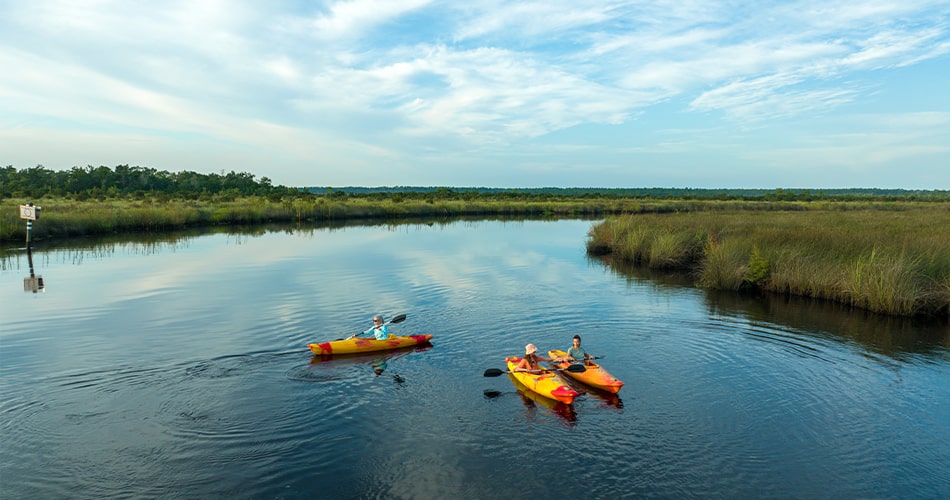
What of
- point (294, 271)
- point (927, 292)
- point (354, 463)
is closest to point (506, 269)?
point (294, 271)

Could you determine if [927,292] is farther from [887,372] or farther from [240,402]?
[240,402]

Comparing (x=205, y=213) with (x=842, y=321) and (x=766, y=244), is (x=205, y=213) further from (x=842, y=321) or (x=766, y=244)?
(x=842, y=321)

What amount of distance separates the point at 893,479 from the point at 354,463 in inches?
296

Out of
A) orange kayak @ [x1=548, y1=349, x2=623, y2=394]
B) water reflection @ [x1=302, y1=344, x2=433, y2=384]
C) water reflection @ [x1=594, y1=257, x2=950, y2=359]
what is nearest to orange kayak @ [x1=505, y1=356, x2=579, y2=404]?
orange kayak @ [x1=548, y1=349, x2=623, y2=394]

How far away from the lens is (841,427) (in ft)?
32.2

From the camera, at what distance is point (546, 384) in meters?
11.2

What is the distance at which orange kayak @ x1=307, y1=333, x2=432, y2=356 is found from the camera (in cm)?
1327

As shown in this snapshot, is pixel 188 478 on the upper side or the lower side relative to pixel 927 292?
lower

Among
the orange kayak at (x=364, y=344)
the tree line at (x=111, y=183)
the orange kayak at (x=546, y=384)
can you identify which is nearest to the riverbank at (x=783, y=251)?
the orange kayak at (x=546, y=384)

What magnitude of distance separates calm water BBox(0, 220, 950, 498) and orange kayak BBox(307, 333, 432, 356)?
256 mm

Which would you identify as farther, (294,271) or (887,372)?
(294,271)

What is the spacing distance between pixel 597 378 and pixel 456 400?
108 inches

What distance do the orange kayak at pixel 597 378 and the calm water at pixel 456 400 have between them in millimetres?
292

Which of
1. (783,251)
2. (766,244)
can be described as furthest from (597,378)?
(766,244)
